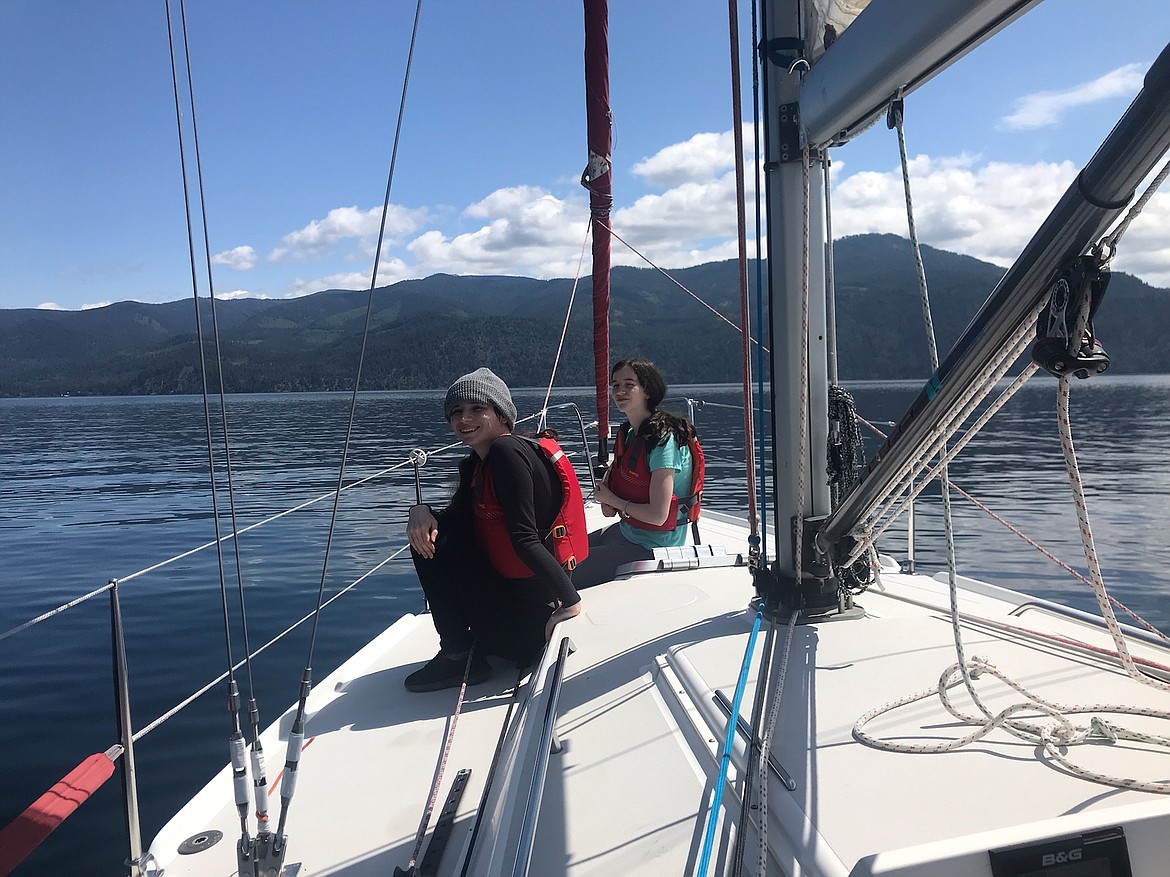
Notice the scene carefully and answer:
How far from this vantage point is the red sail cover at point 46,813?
5.06 feet

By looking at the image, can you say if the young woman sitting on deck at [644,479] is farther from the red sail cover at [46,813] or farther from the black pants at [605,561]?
the red sail cover at [46,813]

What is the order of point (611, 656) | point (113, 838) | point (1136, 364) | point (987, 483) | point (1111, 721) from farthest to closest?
point (1136, 364), point (987, 483), point (113, 838), point (611, 656), point (1111, 721)

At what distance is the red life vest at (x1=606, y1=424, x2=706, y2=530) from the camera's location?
3.36 m

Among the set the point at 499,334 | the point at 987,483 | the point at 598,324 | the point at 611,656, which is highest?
the point at 499,334

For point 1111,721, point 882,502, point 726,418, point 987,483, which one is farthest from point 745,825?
point 726,418

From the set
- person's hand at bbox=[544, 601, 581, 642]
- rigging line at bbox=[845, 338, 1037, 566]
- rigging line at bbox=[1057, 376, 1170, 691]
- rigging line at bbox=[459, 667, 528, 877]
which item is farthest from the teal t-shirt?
rigging line at bbox=[1057, 376, 1170, 691]

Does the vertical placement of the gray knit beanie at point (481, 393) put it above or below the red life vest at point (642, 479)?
above

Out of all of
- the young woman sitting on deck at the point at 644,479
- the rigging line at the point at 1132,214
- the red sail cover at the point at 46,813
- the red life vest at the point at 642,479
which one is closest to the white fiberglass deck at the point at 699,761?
the red sail cover at the point at 46,813

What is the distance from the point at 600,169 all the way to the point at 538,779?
422cm

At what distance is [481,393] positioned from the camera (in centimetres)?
260

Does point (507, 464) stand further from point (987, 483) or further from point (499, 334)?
point (499, 334)

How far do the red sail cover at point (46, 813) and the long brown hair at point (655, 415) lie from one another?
216 cm

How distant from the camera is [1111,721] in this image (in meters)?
1.44

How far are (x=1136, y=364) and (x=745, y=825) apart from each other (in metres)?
113
